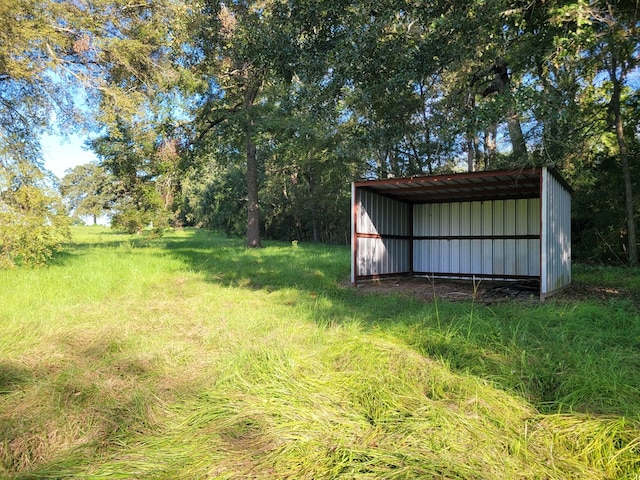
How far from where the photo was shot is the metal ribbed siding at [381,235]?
10750 millimetres

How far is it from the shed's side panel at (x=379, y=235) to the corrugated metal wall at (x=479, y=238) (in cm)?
65

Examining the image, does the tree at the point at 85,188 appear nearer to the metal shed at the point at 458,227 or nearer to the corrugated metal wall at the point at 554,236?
the metal shed at the point at 458,227

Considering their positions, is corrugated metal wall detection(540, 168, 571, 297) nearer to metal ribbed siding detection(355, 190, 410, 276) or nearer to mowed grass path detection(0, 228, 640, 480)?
mowed grass path detection(0, 228, 640, 480)

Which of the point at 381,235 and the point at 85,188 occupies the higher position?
the point at 85,188

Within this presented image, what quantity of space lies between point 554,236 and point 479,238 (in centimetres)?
355

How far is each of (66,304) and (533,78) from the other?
1178 cm

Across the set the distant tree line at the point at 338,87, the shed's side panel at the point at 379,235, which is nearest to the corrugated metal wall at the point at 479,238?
the shed's side panel at the point at 379,235

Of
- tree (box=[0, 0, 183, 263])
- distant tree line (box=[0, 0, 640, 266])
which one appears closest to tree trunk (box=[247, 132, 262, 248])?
distant tree line (box=[0, 0, 640, 266])

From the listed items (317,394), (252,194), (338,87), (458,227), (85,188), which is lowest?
(317,394)

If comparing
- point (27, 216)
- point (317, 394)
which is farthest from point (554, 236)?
point (27, 216)

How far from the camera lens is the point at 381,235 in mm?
11586

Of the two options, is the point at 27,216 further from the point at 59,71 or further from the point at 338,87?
the point at 338,87

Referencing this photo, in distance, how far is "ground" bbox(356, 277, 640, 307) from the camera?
8.17 m

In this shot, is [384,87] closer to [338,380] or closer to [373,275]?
[373,275]
